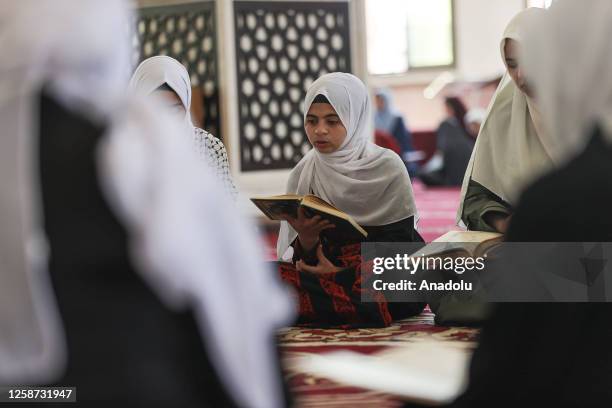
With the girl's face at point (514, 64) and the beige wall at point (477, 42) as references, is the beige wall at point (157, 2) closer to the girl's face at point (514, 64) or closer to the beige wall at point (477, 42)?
the girl's face at point (514, 64)

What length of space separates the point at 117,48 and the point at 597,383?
0.62 m

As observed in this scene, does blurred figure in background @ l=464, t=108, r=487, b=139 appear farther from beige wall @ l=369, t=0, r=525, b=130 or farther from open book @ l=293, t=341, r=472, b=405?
open book @ l=293, t=341, r=472, b=405

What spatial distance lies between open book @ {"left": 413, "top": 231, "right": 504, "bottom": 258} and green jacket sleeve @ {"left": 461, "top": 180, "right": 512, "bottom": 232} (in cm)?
13

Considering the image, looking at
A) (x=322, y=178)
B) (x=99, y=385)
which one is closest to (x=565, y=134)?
(x=99, y=385)

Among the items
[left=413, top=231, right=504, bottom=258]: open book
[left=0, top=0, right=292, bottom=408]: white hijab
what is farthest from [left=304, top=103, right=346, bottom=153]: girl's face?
[left=0, top=0, right=292, bottom=408]: white hijab

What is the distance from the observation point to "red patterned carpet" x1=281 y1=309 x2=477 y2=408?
76.2 inches

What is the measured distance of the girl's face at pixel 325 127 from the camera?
3.00m

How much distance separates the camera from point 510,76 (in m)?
2.81

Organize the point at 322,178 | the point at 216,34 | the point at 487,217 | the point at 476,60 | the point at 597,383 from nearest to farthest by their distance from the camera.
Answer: the point at 597,383 < the point at 487,217 < the point at 322,178 < the point at 216,34 < the point at 476,60

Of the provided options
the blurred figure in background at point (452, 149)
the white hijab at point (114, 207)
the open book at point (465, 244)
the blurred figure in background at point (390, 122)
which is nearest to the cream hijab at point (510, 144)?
the open book at point (465, 244)

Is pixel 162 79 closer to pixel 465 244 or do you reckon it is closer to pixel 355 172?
pixel 355 172

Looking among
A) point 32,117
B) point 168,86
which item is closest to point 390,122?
point 168,86

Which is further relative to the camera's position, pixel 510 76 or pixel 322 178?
pixel 322 178

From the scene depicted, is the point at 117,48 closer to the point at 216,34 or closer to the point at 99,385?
the point at 99,385
